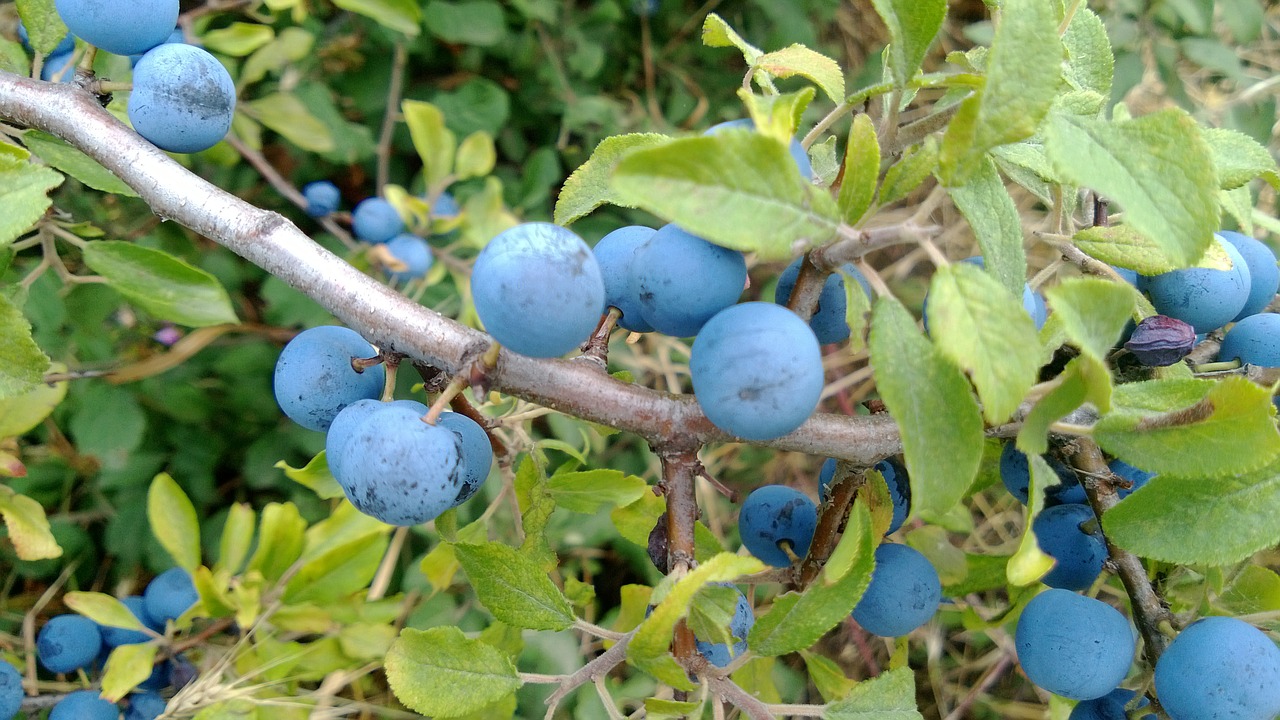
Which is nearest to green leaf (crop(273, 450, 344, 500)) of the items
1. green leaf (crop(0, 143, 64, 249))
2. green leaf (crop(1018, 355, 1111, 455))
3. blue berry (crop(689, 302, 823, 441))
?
green leaf (crop(0, 143, 64, 249))

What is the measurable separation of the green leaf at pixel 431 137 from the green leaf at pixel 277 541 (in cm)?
94

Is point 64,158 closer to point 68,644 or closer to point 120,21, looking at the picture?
point 120,21

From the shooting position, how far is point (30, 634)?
1.54 meters

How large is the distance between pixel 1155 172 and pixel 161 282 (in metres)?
1.28

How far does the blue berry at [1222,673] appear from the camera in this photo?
0.86 meters

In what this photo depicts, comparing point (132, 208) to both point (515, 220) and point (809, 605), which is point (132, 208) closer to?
point (515, 220)

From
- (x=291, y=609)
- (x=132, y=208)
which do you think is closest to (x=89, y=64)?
(x=291, y=609)

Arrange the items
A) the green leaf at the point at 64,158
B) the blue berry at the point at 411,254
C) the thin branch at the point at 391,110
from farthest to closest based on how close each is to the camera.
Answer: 1. the thin branch at the point at 391,110
2. the blue berry at the point at 411,254
3. the green leaf at the point at 64,158

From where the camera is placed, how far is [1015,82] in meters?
0.64

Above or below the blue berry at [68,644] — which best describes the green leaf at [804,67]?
above

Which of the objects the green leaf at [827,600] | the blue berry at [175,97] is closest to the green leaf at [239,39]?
the blue berry at [175,97]

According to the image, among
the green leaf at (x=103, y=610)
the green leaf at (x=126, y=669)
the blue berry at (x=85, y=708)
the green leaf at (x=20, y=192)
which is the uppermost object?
the green leaf at (x=20, y=192)

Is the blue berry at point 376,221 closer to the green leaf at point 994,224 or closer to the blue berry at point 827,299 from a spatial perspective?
the blue berry at point 827,299

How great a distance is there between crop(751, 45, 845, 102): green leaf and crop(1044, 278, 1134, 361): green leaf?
306 mm
